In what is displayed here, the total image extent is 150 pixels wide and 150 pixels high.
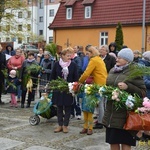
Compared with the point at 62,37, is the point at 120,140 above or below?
below

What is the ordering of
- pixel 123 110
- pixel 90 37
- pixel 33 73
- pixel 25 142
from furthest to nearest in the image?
1. pixel 90 37
2. pixel 33 73
3. pixel 25 142
4. pixel 123 110

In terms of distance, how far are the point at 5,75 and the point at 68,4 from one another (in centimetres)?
2560

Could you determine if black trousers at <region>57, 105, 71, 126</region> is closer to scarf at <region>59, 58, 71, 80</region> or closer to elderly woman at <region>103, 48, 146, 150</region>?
scarf at <region>59, 58, 71, 80</region>

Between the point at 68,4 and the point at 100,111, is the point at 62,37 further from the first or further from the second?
the point at 100,111

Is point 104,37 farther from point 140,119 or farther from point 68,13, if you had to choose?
point 140,119

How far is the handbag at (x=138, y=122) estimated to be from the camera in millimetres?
4480

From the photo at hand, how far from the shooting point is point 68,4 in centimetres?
3531

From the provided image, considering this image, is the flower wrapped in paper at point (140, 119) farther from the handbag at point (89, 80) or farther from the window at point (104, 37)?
the window at point (104, 37)

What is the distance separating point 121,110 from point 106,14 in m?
27.5

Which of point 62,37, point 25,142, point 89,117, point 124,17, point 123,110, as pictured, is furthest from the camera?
point 62,37

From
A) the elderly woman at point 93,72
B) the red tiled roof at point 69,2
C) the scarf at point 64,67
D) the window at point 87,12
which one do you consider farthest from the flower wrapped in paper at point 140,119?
the red tiled roof at point 69,2

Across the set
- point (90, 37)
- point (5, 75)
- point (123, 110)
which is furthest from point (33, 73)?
point (90, 37)

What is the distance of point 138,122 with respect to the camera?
4500mm

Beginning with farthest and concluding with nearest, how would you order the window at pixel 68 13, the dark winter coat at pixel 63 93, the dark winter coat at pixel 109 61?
the window at pixel 68 13 < the dark winter coat at pixel 109 61 < the dark winter coat at pixel 63 93
